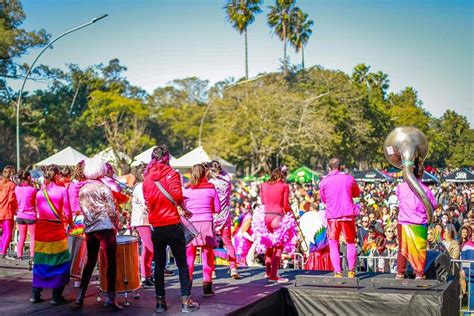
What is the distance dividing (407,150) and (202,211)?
2922 millimetres

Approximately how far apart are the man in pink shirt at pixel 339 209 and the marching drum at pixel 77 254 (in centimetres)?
343

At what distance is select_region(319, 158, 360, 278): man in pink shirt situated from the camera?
914 centimetres

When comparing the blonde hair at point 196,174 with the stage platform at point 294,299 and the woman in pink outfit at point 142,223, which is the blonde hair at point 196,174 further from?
the stage platform at point 294,299

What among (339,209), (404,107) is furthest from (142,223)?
(404,107)

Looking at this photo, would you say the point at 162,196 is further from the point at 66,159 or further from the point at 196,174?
the point at 66,159

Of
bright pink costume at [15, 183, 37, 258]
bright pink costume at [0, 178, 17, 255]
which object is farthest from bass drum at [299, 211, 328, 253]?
bright pink costume at [0, 178, 17, 255]

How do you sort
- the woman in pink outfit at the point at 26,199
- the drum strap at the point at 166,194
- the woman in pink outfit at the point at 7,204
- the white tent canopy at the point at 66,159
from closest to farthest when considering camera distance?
1. the drum strap at the point at 166,194
2. the woman in pink outfit at the point at 26,199
3. the woman in pink outfit at the point at 7,204
4. the white tent canopy at the point at 66,159

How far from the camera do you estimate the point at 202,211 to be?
8.89m

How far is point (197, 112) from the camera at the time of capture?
257ft

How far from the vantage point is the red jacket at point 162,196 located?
742 centimetres

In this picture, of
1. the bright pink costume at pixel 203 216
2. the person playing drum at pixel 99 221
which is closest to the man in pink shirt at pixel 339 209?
the bright pink costume at pixel 203 216

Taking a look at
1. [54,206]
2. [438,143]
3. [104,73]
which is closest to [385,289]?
[54,206]

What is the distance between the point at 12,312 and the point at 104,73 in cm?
8052

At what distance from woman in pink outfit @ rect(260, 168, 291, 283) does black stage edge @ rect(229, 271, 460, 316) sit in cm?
66
